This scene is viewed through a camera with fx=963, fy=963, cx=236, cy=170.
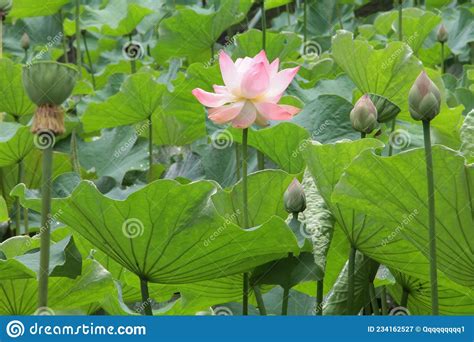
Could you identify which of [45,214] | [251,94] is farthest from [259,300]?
[45,214]

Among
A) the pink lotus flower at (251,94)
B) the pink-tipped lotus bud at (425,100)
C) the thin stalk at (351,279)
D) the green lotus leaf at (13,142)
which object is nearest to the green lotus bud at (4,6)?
the green lotus leaf at (13,142)

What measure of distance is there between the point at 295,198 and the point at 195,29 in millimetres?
1354

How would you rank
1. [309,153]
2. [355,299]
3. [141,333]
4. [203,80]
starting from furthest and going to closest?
[203,80]
[355,299]
[309,153]
[141,333]

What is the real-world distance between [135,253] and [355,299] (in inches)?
12.4

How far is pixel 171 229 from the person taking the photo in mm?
1058

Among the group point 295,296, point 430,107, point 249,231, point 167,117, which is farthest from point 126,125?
point 430,107

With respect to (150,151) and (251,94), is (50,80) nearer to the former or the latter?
(251,94)

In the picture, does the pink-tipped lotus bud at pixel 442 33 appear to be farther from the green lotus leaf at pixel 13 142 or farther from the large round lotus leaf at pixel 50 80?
the large round lotus leaf at pixel 50 80

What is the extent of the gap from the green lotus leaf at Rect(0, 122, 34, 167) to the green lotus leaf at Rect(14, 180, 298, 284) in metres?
0.66

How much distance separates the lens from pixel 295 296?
4.56 feet

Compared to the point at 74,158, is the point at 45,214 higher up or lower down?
higher up

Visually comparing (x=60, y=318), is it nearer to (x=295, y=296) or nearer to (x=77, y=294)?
(x=77, y=294)

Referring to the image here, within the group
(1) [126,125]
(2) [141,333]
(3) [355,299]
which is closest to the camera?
(2) [141,333]

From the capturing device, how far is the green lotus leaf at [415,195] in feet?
3.29
